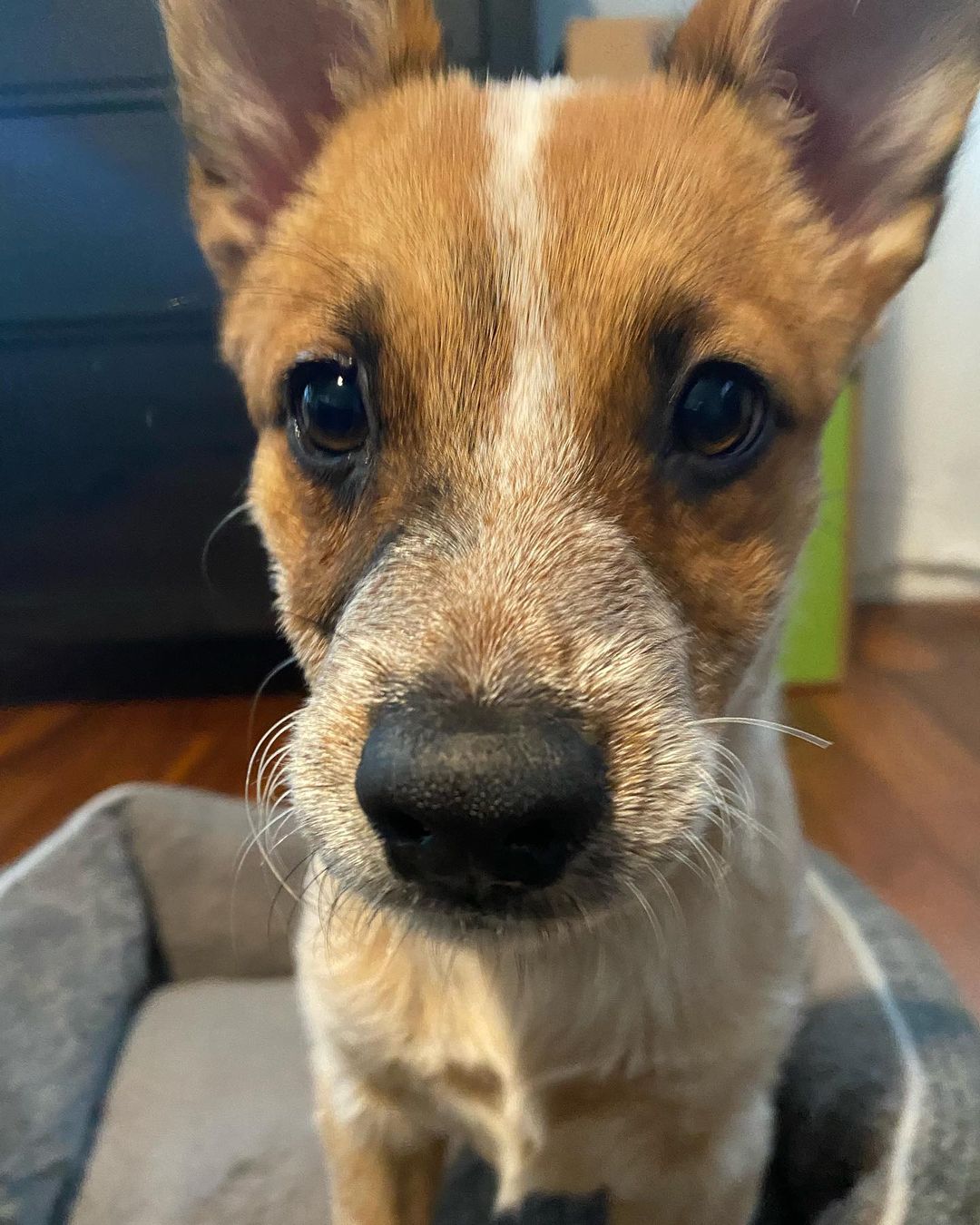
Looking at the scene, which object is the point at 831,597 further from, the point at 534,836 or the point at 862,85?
the point at 534,836

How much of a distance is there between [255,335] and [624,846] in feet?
2.24

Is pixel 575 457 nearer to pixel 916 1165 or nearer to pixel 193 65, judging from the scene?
pixel 193 65

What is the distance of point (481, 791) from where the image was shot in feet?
2.34

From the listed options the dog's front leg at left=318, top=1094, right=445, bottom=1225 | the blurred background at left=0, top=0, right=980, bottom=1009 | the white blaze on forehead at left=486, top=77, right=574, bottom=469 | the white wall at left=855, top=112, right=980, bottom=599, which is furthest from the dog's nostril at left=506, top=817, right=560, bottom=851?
the white wall at left=855, top=112, right=980, bottom=599

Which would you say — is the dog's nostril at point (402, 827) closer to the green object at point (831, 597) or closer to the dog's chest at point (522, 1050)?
the dog's chest at point (522, 1050)

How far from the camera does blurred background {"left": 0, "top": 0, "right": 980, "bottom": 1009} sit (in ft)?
8.06

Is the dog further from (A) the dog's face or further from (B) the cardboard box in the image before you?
(B) the cardboard box

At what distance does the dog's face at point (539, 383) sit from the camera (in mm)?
807

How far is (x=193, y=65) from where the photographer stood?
1175 millimetres

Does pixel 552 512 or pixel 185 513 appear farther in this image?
pixel 185 513

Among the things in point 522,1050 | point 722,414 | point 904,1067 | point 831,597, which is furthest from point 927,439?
point 522,1050

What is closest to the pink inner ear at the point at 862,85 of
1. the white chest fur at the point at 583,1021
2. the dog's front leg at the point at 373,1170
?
the white chest fur at the point at 583,1021

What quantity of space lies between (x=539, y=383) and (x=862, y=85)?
0.57m

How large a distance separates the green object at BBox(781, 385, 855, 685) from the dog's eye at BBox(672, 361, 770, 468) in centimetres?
193
